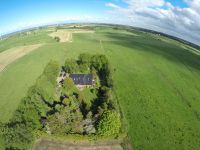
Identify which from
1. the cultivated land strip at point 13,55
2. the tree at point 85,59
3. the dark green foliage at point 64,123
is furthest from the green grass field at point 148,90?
the tree at point 85,59

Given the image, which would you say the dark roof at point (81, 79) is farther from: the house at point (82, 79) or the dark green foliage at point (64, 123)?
the dark green foliage at point (64, 123)

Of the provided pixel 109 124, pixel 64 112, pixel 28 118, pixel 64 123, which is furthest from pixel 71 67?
pixel 109 124

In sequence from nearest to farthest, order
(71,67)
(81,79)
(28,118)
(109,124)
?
(109,124) < (28,118) < (81,79) < (71,67)

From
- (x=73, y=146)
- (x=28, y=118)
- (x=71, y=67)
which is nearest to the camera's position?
(x=73, y=146)

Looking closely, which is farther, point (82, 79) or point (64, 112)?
point (82, 79)

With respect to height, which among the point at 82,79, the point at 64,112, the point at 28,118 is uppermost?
the point at 82,79

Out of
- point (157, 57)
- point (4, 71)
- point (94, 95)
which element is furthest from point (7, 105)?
point (157, 57)

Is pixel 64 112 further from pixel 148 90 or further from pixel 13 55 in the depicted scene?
pixel 13 55
